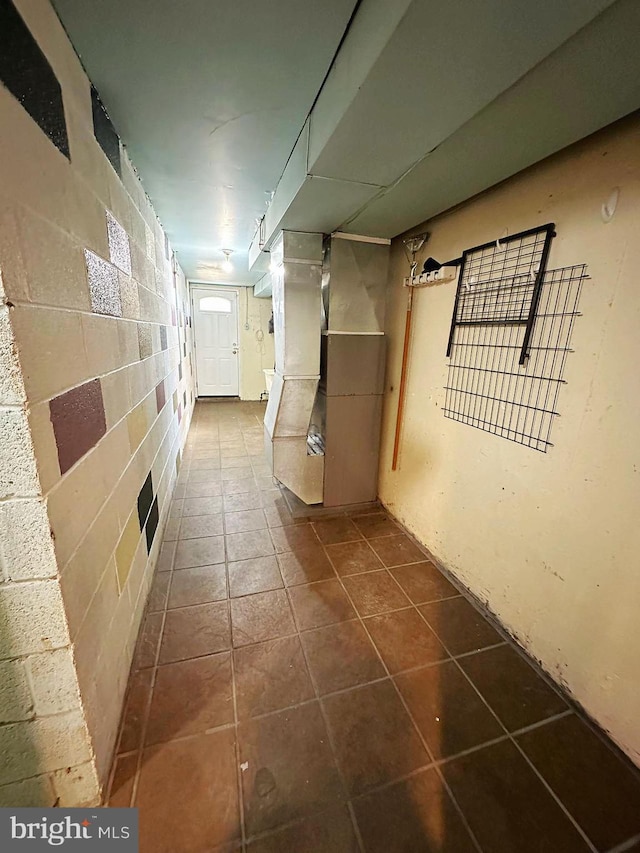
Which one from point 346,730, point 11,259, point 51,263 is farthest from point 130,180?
point 346,730

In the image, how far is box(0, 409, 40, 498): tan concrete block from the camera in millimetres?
660

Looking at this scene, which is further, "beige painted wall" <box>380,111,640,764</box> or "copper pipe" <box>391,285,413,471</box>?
"copper pipe" <box>391,285,413,471</box>

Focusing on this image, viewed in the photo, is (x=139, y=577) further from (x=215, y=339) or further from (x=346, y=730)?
(x=215, y=339)

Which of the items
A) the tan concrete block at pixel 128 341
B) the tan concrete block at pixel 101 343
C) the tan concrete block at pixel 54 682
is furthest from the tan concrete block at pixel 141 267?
the tan concrete block at pixel 54 682

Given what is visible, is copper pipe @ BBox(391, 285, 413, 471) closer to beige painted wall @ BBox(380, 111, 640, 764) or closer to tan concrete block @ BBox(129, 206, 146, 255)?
beige painted wall @ BBox(380, 111, 640, 764)

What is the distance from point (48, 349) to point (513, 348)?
1.68 meters

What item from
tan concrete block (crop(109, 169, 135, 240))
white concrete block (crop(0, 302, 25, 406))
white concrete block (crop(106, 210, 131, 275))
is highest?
tan concrete block (crop(109, 169, 135, 240))

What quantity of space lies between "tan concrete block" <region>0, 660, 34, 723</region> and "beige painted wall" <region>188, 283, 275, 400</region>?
585 centimetres

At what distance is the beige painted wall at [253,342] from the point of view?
6082 millimetres

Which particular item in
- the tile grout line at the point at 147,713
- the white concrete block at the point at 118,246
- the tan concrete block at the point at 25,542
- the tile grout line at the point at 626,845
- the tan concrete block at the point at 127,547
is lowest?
the tile grout line at the point at 626,845

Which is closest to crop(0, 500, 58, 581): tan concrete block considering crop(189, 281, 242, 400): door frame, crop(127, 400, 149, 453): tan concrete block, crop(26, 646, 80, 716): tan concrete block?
crop(26, 646, 80, 716): tan concrete block

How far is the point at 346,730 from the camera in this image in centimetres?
117

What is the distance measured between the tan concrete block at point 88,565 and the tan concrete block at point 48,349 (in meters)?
0.43

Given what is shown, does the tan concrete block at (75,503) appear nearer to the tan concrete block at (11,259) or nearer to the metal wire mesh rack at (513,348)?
the tan concrete block at (11,259)
